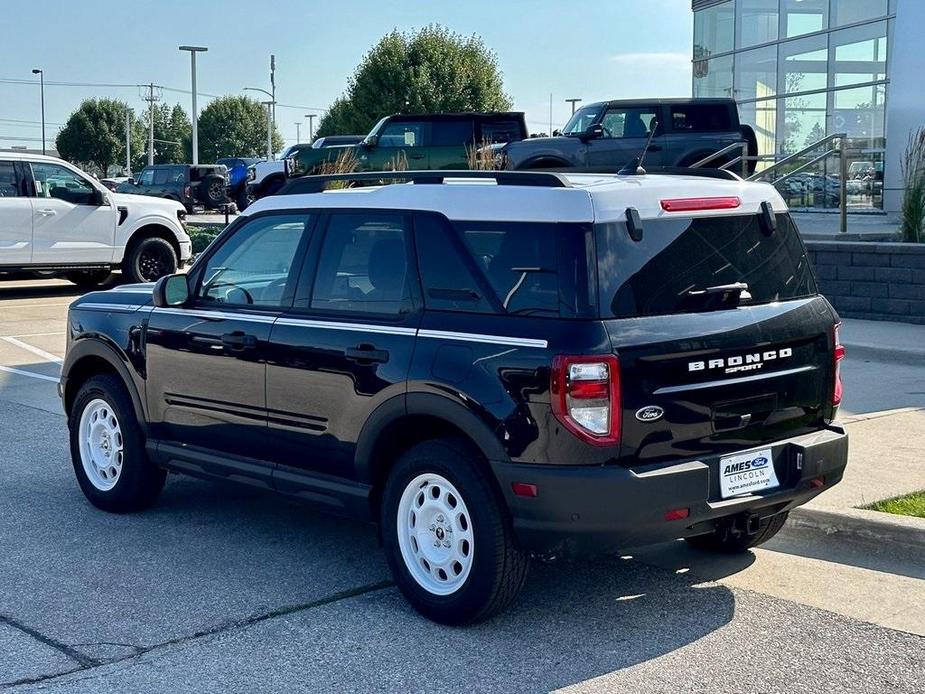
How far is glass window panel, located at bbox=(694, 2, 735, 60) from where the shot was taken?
27.9m

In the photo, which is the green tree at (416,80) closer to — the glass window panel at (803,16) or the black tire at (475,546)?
the glass window panel at (803,16)

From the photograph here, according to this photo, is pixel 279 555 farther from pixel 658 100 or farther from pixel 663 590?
pixel 658 100

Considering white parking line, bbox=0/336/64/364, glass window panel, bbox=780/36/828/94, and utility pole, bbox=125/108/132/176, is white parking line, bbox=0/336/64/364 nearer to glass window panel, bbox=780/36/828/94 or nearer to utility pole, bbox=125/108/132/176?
glass window panel, bbox=780/36/828/94

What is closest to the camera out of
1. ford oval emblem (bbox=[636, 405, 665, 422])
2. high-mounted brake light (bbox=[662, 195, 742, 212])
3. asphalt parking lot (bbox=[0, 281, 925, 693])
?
asphalt parking lot (bbox=[0, 281, 925, 693])

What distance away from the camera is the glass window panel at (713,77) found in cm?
2812

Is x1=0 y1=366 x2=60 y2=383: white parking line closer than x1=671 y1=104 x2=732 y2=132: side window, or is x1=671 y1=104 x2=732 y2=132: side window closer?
x1=0 y1=366 x2=60 y2=383: white parking line

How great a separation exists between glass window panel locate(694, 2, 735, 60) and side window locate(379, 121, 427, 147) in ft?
26.3

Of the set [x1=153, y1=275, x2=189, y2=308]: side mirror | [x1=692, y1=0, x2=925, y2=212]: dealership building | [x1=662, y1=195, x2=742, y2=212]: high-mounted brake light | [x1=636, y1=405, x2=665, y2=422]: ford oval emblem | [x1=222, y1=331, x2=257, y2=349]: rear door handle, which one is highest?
[x1=692, y1=0, x2=925, y2=212]: dealership building

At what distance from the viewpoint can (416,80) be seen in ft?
183

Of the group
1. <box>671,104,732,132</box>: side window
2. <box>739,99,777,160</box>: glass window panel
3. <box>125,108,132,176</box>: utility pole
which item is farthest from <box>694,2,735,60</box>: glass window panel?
<box>125,108,132,176</box>: utility pole

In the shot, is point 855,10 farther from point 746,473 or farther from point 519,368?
point 519,368

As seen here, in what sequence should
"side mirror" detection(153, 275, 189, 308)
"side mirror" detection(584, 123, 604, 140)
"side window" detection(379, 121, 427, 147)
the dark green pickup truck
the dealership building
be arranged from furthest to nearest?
"side window" detection(379, 121, 427, 147) → the dark green pickup truck → "side mirror" detection(584, 123, 604, 140) → the dealership building → "side mirror" detection(153, 275, 189, 308)

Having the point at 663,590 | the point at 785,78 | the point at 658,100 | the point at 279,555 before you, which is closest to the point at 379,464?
the point at 279,555

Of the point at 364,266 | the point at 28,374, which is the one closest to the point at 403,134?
the point at 28,374
